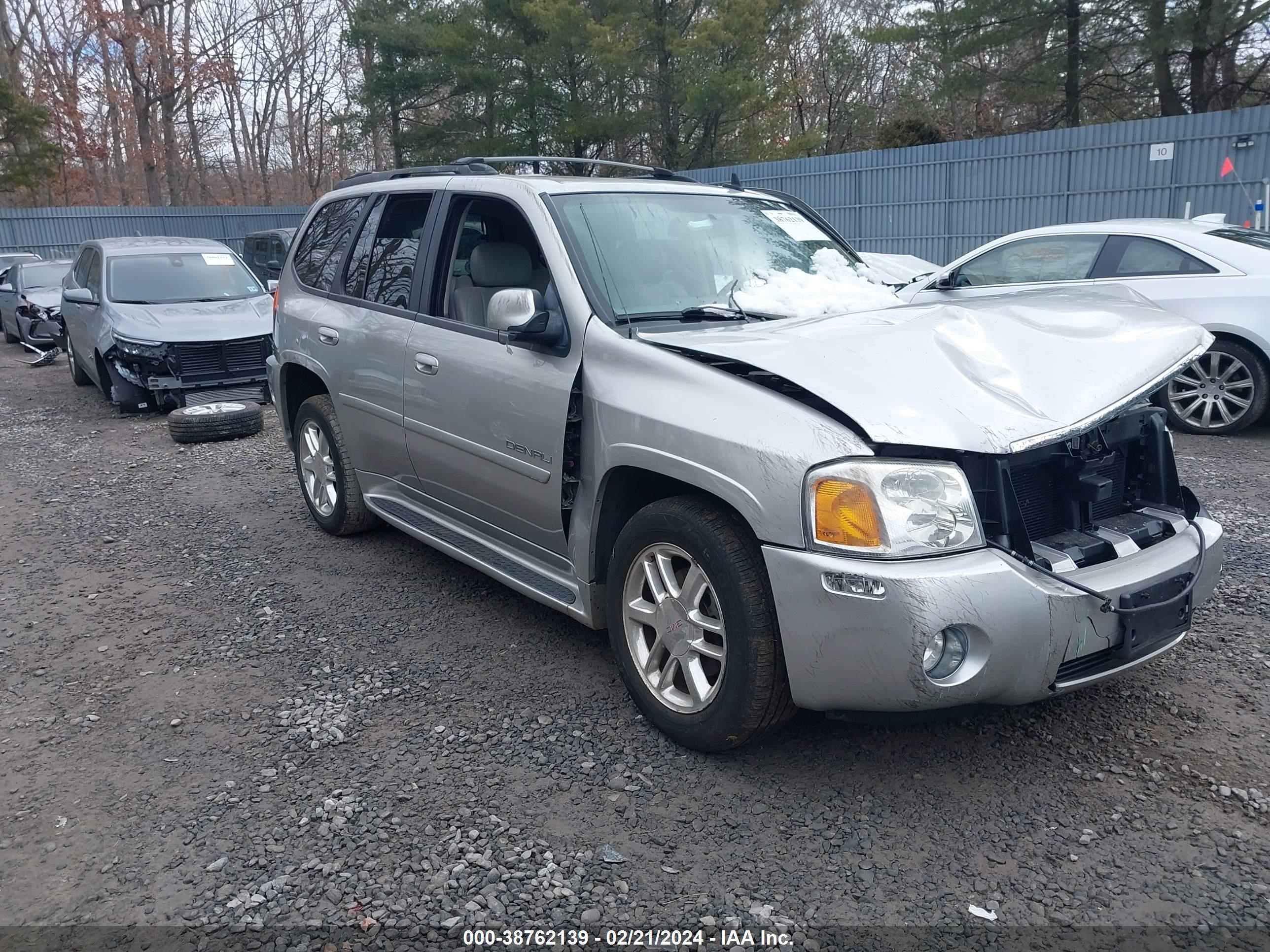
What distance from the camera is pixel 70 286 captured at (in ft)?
39.3

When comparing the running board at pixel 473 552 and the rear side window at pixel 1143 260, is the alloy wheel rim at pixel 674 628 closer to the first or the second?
the running board at pixel 473 552

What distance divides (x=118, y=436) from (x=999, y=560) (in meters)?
8.88

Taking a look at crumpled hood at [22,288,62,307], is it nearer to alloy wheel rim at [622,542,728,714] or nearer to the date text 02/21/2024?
alloy wheel rim at [622,542,728,714]

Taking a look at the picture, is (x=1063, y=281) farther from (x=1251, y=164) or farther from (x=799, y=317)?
(x=1251, y=164)

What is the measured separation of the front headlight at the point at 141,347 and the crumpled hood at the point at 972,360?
311 inches

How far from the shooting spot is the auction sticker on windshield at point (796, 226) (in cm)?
466

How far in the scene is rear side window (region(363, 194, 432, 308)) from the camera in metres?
4.70

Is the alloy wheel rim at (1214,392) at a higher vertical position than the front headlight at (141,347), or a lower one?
lower

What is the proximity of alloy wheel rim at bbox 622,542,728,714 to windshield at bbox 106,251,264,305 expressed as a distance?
8921 millimetres

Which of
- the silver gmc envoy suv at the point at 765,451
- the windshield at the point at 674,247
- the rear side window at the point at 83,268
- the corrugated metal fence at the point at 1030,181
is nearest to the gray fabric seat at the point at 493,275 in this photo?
the silver gmc envoy suv at the point at 765,451

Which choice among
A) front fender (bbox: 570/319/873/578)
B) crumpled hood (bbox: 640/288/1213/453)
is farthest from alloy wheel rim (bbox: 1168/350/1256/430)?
front fender (bbox: 570/319/873/578)

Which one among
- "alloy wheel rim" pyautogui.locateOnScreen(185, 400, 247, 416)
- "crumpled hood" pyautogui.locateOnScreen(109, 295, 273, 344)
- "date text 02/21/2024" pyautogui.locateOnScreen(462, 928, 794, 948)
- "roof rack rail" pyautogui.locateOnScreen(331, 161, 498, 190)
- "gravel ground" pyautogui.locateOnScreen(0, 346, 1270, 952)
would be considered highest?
"roof rack rail" pyautogui.locateOnScreen(331, 161, 498, 190)

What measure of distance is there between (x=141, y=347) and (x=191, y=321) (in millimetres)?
555

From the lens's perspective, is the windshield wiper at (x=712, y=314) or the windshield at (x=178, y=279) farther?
the windshield at (x=178, y=279)
